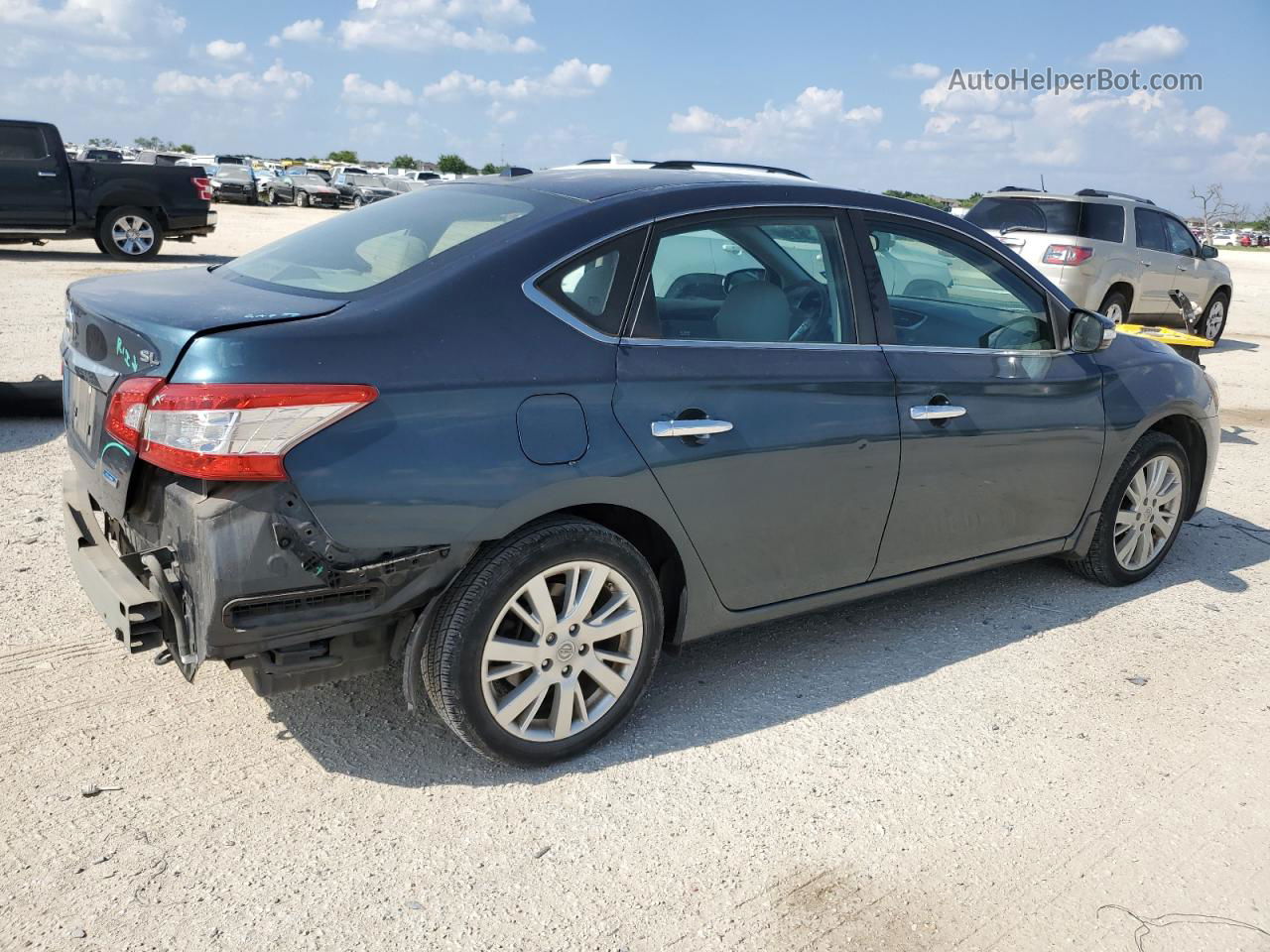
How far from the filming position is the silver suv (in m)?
12.3

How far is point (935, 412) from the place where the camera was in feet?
12.8

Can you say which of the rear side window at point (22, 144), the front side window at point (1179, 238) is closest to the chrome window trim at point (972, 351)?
the front side window at point (1179, 238)

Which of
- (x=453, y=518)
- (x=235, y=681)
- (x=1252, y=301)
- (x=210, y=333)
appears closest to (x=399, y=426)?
(x=453, y=518)

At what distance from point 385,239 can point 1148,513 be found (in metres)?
3.58

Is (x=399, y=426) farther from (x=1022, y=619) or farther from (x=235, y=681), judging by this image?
(x=1022, y=619)

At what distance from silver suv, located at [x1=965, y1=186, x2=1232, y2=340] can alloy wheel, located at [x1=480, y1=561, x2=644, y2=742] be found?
9835 mm

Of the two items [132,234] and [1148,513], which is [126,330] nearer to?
[1148,513]

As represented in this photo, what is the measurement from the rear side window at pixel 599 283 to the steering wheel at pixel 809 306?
0.66 m

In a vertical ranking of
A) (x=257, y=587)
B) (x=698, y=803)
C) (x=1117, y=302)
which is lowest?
(x=698, y=803)

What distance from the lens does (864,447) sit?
3.71 metres

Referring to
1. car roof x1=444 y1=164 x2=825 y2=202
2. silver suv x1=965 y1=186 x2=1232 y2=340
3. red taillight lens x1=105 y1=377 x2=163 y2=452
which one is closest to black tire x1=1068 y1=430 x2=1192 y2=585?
car roof x1=444 y1=164 x2=825 y2=202

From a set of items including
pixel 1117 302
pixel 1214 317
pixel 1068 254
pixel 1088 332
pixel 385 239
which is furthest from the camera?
pixel 1214 317

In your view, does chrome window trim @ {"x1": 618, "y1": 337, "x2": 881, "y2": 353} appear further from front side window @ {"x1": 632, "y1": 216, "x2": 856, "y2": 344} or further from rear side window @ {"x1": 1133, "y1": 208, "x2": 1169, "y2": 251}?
rear side window @ {"x1": 1133, "y1": 208, "x2": 1169, "y2": 251}

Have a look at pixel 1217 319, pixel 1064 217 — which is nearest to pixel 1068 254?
pixel 1064 217
